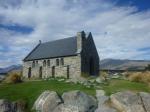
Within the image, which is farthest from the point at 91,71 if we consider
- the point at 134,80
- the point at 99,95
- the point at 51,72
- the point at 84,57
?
the point at 99,95

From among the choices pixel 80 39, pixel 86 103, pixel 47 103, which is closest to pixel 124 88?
pixel 86 103

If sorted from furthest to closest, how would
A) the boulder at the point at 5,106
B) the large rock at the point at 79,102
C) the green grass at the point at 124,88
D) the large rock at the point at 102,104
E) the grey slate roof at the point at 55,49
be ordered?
the grey slate roof at the point at 55,49
the green grass at the point at 124,88
the boulder at the point at 5,106
the large rock at the point at 79,102
the large rock at the point at 102,104

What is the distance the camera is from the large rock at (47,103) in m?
20.3

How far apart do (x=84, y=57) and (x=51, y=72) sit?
8167mm

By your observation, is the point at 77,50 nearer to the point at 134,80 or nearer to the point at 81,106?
the point at 134,80

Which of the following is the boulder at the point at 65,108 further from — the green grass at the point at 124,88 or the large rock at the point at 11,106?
the green grass at the point at 124,88

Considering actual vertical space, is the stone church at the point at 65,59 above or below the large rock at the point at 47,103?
above

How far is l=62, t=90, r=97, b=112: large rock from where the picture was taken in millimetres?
19750

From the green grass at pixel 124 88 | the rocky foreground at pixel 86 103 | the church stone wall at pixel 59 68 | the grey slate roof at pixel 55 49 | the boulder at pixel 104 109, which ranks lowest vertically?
the boulder at pixel 104 109

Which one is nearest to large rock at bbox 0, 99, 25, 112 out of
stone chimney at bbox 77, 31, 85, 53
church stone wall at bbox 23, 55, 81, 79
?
church stone wall at bbox 23, 55, 81, 79

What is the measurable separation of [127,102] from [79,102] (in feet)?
11.6

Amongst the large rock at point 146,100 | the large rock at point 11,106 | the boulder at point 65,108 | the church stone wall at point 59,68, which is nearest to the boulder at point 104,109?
the boulder at point 65,108

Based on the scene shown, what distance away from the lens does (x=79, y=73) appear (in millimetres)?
46250

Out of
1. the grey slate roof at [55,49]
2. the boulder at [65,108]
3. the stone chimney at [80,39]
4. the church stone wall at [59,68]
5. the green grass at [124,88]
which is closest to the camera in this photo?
the boulder at [65,108]
